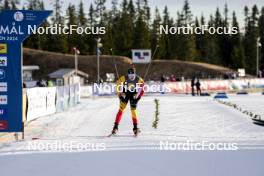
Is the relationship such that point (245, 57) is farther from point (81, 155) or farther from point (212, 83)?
point (81, 155)

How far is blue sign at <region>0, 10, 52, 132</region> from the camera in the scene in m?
11.6

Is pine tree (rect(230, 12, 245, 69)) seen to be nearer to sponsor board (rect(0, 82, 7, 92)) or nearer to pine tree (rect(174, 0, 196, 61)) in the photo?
pine tree (rect(174, 0, 196, 61))

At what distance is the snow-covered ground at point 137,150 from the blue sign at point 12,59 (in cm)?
80

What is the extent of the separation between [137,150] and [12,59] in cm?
387

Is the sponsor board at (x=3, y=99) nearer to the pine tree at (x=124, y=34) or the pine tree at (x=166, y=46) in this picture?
the pine tree at (x=124, y=34)

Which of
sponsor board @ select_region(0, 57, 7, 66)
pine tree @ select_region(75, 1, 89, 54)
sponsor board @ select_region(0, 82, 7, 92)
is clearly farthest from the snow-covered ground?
pine tree @ select_region(75, 1, 89, 54)

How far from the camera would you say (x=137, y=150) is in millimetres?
10047

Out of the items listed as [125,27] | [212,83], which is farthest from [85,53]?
[212,83]

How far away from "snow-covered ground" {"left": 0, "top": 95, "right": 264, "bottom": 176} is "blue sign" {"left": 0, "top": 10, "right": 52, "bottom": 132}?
80 cm

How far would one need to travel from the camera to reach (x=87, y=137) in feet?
41.0

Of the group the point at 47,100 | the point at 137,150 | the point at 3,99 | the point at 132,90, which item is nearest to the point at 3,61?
the point at 3,99

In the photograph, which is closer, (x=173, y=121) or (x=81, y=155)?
(x=81, y=155)

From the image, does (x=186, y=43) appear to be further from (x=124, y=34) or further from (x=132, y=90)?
(x=132, y=90)

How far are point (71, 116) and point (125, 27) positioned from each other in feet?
244
